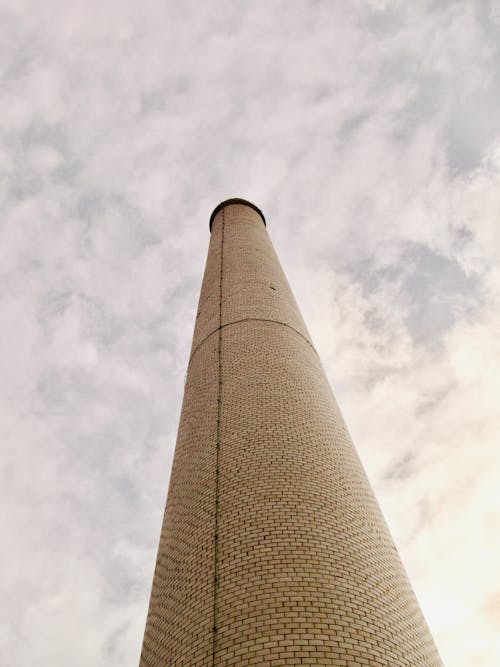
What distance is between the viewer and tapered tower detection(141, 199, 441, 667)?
367 cm

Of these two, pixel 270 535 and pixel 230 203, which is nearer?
pixel 270 535

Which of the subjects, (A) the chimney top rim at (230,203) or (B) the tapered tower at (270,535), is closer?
(B) the tapered tower at (270,535)

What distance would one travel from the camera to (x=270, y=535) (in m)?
4.34

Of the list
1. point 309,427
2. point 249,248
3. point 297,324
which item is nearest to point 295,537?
point 309,427

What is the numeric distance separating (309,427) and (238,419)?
80cm

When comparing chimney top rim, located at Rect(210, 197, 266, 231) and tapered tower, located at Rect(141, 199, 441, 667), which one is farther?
chimney top rim, located at Rect(210, 197, 266, 231)

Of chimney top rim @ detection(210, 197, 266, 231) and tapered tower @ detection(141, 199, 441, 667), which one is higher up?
chimney top rim @ detection(210, 197, 266, 231)

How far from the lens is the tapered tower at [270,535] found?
12.0 ft

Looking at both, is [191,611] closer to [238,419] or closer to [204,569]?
[204,569]

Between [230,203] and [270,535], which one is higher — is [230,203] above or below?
above

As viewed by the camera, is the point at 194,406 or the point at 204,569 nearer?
the point at 204,569

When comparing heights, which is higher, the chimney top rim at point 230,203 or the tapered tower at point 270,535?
the chimney top rim at point 230,203

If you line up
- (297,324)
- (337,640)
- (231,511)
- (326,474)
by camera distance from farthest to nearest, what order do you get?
(297,324)
(326,474)
(231,511)
(337,640)

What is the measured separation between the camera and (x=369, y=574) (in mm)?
4285
